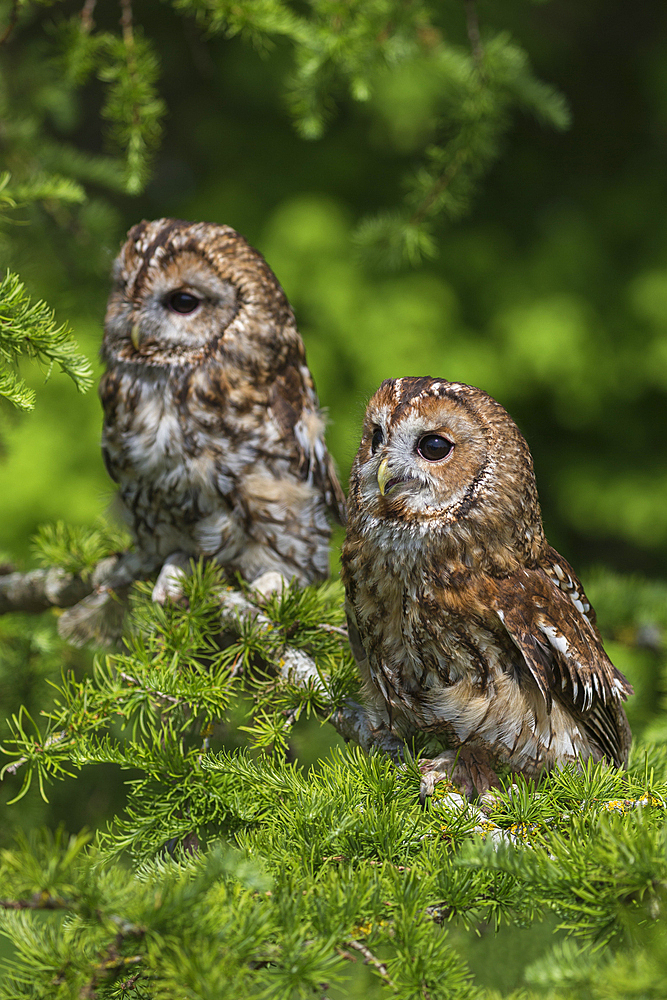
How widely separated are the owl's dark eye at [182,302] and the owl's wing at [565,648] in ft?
3.82

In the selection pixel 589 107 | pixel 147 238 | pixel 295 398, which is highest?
pixel 589 107

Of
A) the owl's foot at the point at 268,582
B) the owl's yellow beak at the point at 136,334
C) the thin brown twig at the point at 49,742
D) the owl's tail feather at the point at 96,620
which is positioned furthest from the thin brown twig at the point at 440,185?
the thin brown twig at the point at 49,742

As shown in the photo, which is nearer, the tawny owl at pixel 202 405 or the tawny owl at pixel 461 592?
the tawny owl at pixel 461 592

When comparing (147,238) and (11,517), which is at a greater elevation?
(147,238)

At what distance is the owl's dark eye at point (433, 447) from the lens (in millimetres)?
1503

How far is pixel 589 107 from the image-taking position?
17.5 ft

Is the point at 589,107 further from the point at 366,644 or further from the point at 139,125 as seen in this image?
the point at 366,644

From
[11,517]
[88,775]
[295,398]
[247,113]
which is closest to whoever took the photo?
[295,398]

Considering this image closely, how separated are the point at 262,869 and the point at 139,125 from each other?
1.93 metres

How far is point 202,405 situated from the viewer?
207cm

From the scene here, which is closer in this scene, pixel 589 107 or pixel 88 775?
pixel 88 775

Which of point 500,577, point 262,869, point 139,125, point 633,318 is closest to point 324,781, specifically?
point 262,869

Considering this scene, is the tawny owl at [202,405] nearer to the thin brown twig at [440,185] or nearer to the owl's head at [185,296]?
the owl's head at [185,296]

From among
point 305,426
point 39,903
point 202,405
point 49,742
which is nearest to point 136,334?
point 202,405
